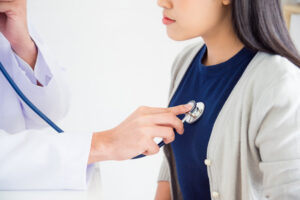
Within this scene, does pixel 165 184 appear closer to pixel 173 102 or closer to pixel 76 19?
pixel 173 102

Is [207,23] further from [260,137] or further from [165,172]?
[165,172]

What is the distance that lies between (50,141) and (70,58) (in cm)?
109

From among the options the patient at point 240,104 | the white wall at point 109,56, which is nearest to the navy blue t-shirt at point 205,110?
the patient at point 240,104

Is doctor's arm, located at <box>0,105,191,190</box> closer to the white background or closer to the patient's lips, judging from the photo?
the patient's lips

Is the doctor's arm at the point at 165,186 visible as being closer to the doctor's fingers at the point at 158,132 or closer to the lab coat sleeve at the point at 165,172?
the lab coat sleeve at the point at 165,172

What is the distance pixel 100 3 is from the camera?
1.78m

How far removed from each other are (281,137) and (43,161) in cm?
48

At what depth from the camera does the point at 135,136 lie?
762mm

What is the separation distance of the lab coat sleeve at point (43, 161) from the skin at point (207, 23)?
0.36 meters

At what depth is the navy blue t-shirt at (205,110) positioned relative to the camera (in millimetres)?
890

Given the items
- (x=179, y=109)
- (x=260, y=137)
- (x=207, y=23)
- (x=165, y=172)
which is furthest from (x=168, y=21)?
(x=165, y=172)

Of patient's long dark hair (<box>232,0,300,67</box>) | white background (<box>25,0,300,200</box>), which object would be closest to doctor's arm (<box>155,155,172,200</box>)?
patient's long dark hair (<box>232,0,300,67</box>)

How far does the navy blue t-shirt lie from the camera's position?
89 cm

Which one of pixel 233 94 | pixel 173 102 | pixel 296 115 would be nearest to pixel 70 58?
pixel 173 102
